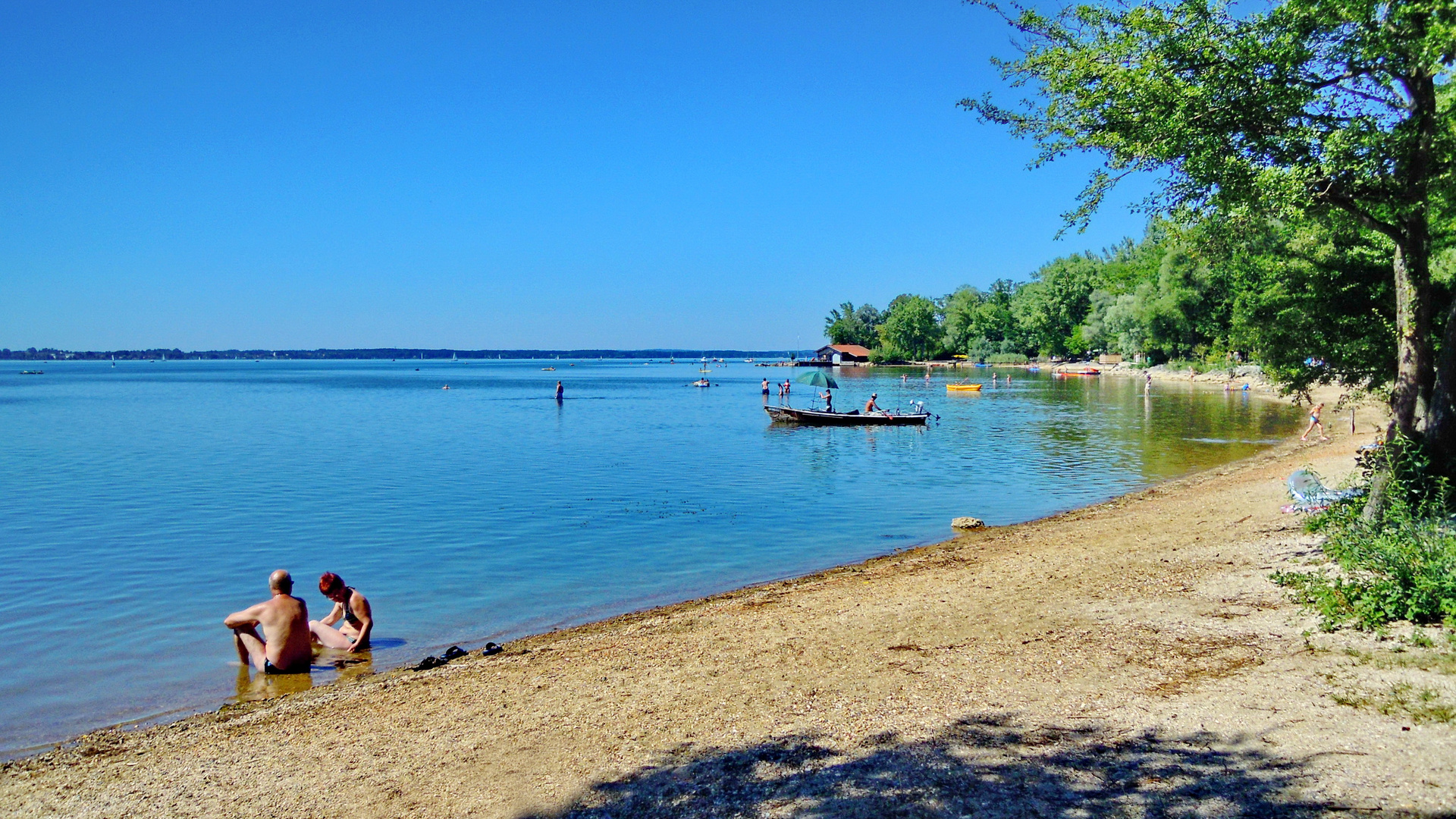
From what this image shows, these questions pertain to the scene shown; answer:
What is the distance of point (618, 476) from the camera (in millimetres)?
27562

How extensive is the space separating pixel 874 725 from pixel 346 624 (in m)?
7.57

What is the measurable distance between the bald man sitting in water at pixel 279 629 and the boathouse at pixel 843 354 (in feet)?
552

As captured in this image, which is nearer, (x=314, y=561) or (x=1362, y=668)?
(x=1362, y=668)

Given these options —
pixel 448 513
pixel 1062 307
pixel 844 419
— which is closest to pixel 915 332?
pixel 1062 307

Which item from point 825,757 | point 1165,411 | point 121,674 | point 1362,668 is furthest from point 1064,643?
point 1165,411

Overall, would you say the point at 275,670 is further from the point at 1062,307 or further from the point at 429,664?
the point at 1062,307

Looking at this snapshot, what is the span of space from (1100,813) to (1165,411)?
4972 centimetres

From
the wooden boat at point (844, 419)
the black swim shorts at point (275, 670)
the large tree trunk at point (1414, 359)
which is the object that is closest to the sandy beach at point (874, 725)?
the black swim shorts at point (275, 670)

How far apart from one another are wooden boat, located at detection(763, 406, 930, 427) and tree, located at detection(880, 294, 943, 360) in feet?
413

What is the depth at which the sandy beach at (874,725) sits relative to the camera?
531 cm

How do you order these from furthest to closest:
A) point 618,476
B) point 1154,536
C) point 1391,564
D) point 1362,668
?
point 618,476 → point 1154,536 → point 1391,564 → point 1362,668

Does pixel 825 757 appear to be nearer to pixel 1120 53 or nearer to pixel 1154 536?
pixel 1120 53

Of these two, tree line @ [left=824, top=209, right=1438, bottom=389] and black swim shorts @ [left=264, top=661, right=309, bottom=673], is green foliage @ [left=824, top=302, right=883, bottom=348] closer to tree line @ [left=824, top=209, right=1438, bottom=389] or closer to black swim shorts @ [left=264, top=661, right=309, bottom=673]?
tree line @ [left=824, top=209, right=1438, bottom=389]

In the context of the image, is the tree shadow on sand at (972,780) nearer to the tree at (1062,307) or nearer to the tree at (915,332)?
the tree at (1062,307)
